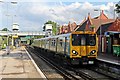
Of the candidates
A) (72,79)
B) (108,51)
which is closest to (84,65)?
(72,79)

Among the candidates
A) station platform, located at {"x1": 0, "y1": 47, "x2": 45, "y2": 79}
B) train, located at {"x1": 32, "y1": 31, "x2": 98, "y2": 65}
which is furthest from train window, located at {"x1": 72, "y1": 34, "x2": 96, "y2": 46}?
station platform, located at {"x1": 0, "y1": 47, "x2": 45, "y2": 79}

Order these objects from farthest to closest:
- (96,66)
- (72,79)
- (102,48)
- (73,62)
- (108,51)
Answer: (102,48)
(108,51)
(96,66)
(73,62)
(72,79)

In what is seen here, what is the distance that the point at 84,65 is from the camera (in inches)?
978

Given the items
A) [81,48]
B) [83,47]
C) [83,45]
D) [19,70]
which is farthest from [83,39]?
[19,70]

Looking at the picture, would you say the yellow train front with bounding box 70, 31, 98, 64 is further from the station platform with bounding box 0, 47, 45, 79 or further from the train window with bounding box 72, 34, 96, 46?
the station platform with bounding box 0, 47, 45, 79

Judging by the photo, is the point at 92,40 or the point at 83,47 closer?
the point at 83,47

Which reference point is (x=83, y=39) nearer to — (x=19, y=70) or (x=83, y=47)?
(x=83, y=47)

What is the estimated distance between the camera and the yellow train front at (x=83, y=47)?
23.5 m

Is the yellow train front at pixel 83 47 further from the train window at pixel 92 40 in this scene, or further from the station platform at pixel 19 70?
the station platform at pixel 19 70

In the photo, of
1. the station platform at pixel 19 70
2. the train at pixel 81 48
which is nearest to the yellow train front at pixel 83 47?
the train at pixel 81 48

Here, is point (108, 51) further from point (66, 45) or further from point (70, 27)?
point (70, 27)

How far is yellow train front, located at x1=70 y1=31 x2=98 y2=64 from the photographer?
23469mm

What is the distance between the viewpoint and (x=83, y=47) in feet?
77.7

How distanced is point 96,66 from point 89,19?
54.6 m
